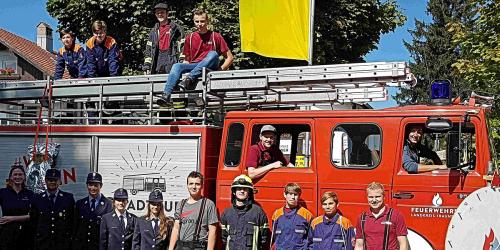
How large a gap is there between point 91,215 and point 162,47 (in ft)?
9.08

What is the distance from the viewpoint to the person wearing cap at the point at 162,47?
364 inches

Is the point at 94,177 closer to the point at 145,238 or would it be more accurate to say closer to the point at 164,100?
the point at 145,238

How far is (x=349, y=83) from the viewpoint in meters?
7.36

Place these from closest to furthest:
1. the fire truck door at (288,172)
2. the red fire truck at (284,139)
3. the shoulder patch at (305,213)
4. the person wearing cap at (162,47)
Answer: the red fire truck at (284,139) < the shoulder patch at (305,213) < the fire truck door at (288,172) < the person wearing cap at (162,47)

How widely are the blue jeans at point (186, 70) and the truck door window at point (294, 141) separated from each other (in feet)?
3.62

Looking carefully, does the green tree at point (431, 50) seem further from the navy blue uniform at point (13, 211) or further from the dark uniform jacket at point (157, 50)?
the navy blue uniform at point (13, 211)

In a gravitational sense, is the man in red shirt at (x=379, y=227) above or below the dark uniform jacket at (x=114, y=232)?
above

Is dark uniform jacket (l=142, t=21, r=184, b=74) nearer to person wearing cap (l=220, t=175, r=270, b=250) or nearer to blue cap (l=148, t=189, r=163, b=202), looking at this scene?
blue cap (l=148, t=189, r=163, b=202)

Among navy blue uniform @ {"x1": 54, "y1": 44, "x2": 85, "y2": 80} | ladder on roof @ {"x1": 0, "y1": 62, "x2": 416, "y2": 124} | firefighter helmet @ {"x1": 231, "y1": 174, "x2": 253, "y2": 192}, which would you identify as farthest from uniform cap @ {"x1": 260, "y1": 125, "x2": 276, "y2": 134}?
navy blue uniform @ {"x1": 54, "y1": 44, "x2": 85, "y2": 80}

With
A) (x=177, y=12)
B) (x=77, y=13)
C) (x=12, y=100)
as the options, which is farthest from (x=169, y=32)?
(x=77, y=13)

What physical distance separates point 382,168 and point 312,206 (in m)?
0.83

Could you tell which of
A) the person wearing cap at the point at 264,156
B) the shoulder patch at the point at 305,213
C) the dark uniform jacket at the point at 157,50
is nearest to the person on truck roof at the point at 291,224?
the shoulder patch at the point at 305,213

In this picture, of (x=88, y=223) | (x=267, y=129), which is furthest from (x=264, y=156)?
(x=88, y=223)

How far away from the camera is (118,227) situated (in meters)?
7.27
